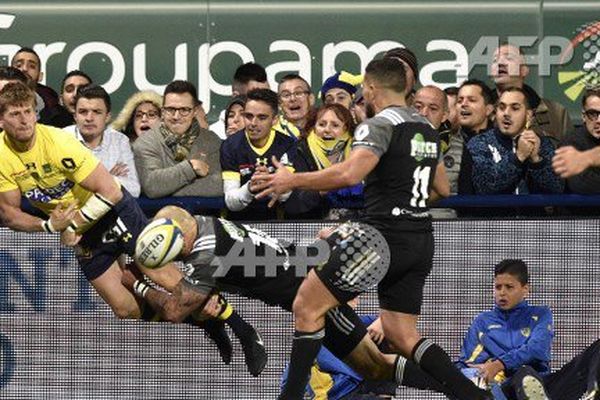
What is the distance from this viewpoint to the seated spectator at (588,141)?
1642cm

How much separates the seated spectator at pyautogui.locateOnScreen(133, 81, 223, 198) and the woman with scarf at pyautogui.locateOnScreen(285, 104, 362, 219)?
2.08ft

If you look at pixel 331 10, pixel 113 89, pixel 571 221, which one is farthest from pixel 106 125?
pixel 571 221

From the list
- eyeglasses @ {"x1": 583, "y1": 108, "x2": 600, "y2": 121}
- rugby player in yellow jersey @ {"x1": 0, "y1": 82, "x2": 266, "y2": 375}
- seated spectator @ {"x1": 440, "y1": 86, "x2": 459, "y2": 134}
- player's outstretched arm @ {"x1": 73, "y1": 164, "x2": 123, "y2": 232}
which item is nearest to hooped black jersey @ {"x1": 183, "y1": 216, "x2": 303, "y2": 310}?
rugby player in yellow jersey @ {"x1": 0, "y1": 82, "x2": 266, "y2": 375}

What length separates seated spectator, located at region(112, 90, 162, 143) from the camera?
17.8 meters

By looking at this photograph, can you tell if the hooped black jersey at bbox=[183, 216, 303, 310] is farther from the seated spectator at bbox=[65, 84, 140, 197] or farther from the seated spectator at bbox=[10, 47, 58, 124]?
the seated spectator at bbox=[10, 47, 58, 124]

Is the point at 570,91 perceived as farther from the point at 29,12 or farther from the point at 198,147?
the point at 29,12

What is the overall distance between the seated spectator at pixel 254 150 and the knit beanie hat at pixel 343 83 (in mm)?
1012

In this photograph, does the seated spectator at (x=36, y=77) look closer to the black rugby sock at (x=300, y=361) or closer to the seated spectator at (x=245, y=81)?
the seated spectator at (x=245, y=81)

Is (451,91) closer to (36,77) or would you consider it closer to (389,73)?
(389,73)

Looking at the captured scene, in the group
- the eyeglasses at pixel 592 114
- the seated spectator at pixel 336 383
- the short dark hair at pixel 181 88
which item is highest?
the short dark hair at pixel 181 88

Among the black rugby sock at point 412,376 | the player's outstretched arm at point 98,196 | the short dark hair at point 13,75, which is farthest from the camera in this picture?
the short dark hair at point 13,75

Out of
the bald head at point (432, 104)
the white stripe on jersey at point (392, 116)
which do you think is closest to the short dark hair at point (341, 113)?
the bald head at point (432, 104)

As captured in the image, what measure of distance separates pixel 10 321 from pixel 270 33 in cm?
339

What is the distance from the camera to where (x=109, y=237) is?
1644 cm
